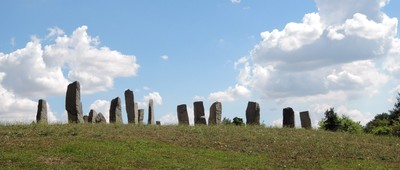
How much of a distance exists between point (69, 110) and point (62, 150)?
13670mm

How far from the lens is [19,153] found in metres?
22.9

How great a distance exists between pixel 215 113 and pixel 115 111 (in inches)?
296

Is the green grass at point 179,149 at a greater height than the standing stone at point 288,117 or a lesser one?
lesser

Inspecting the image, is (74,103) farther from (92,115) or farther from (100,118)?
(92,115)

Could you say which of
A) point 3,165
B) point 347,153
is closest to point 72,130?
point 3,165

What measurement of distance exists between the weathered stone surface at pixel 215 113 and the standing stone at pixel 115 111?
694cm

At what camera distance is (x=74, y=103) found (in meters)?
37.3

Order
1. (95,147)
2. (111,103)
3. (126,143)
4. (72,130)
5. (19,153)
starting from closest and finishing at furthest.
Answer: (19,153) < (95,147) < (126,143) < (72,130) < (111,103)

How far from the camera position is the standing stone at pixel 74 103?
1467 inches

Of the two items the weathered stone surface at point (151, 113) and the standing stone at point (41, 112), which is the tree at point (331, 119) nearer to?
the weathered stone surface at point (151, 113)

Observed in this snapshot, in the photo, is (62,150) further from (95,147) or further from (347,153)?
(347,153)

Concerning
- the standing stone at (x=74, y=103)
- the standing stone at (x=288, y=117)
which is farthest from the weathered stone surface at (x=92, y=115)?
the standing stone at (x=288, y=117)

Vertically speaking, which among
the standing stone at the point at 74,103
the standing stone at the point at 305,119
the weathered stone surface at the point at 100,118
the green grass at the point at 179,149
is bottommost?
the green grass at the point at 179,149

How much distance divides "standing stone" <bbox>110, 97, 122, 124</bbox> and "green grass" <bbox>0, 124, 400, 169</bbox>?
24.4 feet
